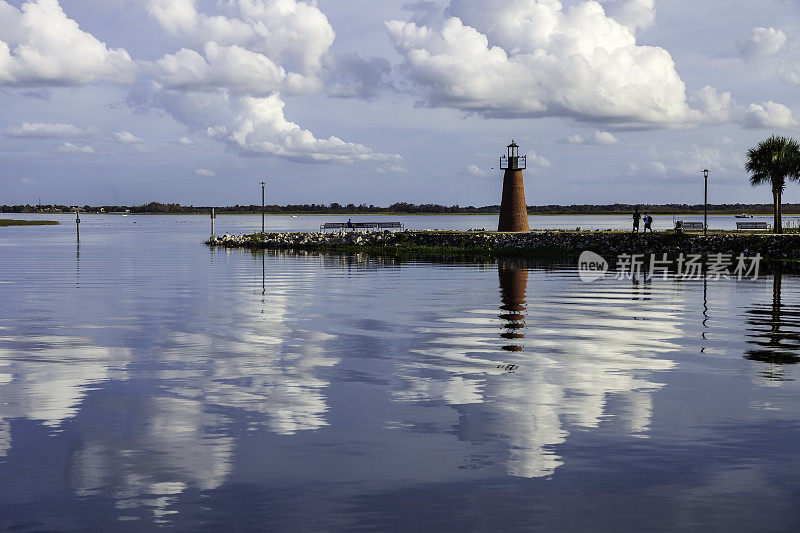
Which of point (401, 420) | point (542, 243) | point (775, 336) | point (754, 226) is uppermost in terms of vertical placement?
point (754, 226)

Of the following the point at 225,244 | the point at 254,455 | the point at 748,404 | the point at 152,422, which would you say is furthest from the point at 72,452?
the point at 225,244

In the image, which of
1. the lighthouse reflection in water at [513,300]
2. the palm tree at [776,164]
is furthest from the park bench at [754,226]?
the lighthouse reflection in water at [513,300]

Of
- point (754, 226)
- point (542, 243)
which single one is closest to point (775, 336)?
point (542, 243)

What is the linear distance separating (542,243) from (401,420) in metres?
56.1

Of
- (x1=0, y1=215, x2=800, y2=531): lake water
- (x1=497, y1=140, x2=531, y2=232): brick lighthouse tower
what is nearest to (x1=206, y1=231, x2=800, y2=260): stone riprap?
(x1=497, y1=140, x2=531, y2=232): brick lighthouse tower

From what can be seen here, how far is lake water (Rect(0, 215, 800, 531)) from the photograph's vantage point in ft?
29.7

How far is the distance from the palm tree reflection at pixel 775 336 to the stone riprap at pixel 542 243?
28.7m

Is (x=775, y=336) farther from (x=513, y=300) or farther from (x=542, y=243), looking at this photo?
(x=542, y=243)

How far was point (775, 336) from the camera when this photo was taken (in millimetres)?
21953

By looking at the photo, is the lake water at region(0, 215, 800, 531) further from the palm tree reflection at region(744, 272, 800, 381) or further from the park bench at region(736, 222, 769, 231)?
the park bench at region(736, 222, 769, 231)

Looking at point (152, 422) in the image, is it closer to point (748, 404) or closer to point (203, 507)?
point (203, 507)

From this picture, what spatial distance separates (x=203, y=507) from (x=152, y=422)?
4.12m

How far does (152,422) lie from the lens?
1275cm

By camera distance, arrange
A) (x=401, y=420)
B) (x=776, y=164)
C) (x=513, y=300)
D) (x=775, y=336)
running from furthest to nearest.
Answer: (x=776, y=164) → (x=513, y=300) → (x=775, y=336) → (x=401, y=420)
